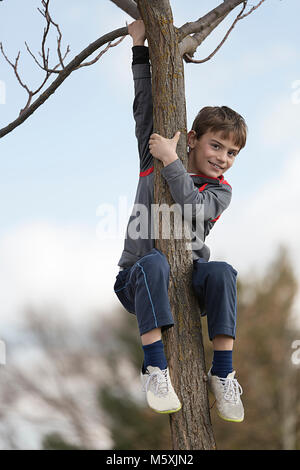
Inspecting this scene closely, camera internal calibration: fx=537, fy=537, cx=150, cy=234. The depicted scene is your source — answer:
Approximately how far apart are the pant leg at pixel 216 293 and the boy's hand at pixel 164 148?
516 mm

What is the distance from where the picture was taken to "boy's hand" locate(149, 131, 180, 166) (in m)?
2.47

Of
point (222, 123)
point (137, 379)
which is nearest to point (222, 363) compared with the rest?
point (222, 123)

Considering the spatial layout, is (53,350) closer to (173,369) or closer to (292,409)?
(292,409)

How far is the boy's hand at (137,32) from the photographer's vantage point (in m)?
2.75

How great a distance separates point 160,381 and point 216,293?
48 cm

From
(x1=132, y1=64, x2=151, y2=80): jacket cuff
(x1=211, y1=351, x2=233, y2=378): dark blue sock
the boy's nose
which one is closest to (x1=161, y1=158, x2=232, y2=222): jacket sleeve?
the boy's nose

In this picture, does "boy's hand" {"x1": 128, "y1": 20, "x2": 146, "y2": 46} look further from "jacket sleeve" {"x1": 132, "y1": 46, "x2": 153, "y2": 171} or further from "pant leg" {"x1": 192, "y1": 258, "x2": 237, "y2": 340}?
"pant leg" {"x1": 192, "y1": 258, "x2": 237, "y2": 340}

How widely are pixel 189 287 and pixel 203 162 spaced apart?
26.6 inches

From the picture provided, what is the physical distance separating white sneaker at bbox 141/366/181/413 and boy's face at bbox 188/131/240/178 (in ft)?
3.45

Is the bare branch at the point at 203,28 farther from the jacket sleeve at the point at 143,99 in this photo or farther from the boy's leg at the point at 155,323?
the boy's leg at the point at 155,323
